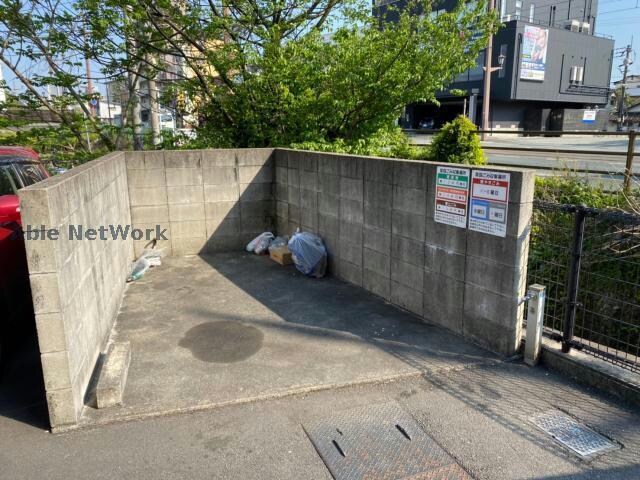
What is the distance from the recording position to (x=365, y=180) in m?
6.12

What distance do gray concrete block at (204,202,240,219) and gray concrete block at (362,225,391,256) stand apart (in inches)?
117

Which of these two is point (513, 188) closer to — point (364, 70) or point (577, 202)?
point (577, 202)

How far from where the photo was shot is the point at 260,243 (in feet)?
27.2

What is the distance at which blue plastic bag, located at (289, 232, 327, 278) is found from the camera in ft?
22.9

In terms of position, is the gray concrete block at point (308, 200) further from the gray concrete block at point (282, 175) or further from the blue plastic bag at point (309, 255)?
the gray concrete block at point (282, 175)

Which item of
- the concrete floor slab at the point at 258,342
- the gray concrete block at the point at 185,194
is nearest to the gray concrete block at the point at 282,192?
the gray concrete block at the point at 185,194

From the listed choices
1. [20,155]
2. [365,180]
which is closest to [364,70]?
[365,180]

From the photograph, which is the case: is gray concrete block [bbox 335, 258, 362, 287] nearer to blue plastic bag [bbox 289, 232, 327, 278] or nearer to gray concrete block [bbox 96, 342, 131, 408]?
blue plastic bag [bbox 289, 232, 327, 278]

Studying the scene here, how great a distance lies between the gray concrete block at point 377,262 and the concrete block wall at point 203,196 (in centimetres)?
284

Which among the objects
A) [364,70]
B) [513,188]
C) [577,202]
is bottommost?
[577,202]

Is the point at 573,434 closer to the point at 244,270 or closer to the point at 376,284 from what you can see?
the point at 376,284

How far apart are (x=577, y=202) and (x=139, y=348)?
225 inches

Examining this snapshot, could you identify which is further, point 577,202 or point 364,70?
point 364,70

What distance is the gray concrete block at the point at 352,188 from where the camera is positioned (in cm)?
623
